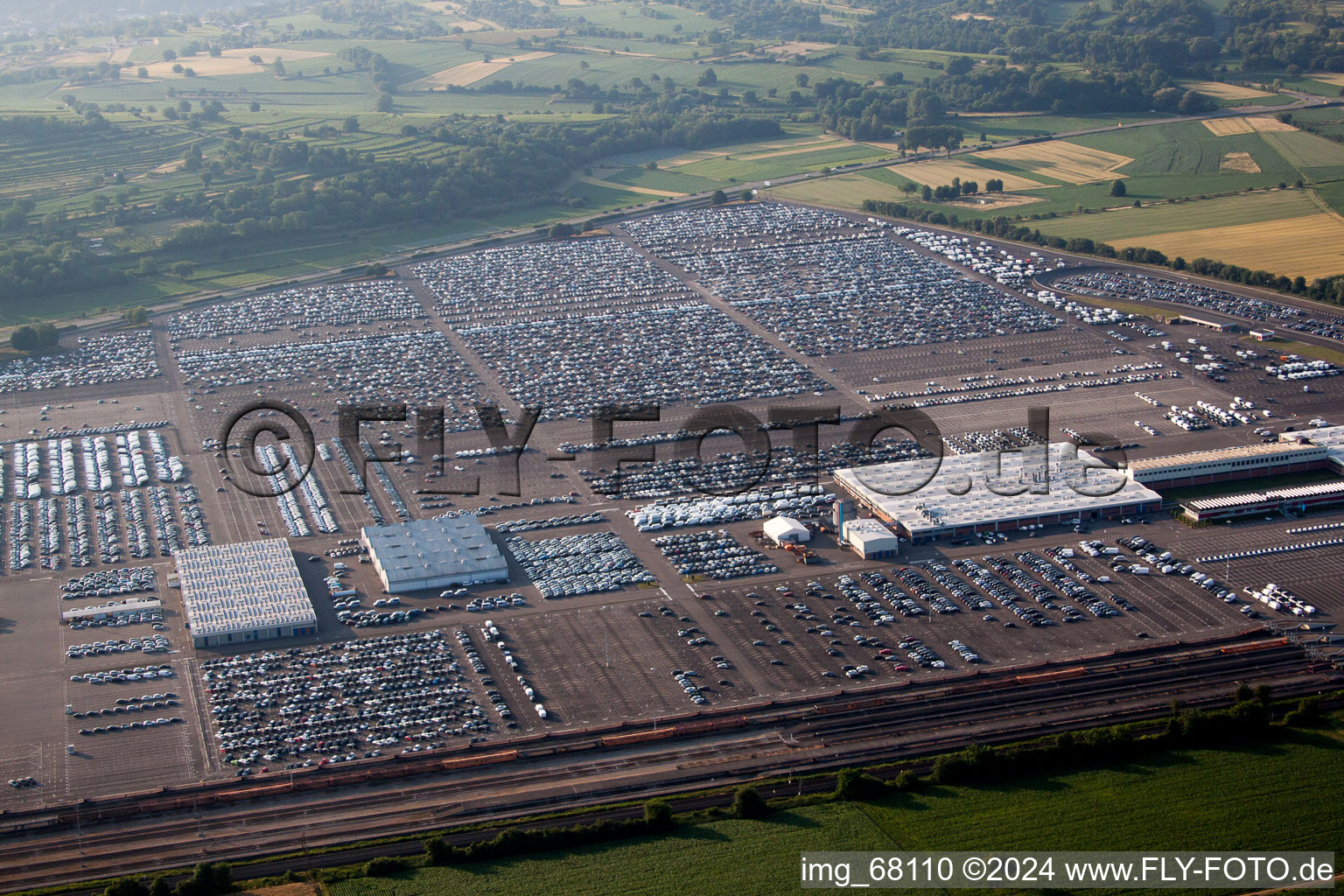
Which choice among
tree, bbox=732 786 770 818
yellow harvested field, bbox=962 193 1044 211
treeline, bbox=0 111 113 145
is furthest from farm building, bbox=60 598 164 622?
treeline, bbox=0 111 113 145

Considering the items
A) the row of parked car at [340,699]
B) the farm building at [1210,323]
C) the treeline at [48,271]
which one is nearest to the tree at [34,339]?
the treeline at [48,271]

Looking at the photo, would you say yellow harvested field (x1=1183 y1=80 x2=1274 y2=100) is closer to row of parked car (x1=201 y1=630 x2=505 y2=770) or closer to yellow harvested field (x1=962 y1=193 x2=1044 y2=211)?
yellow harvested field (x1=962 y1=193 x2=1044 y2=211)

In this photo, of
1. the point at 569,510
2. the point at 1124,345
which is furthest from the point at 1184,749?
the point at 1124,345

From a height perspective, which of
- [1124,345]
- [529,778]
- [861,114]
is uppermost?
[861,114]

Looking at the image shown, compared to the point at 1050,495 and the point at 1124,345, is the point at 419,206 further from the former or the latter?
the point at 1050,495

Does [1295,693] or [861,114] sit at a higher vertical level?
[861,114]

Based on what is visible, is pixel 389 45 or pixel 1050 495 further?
pixel 389 45
